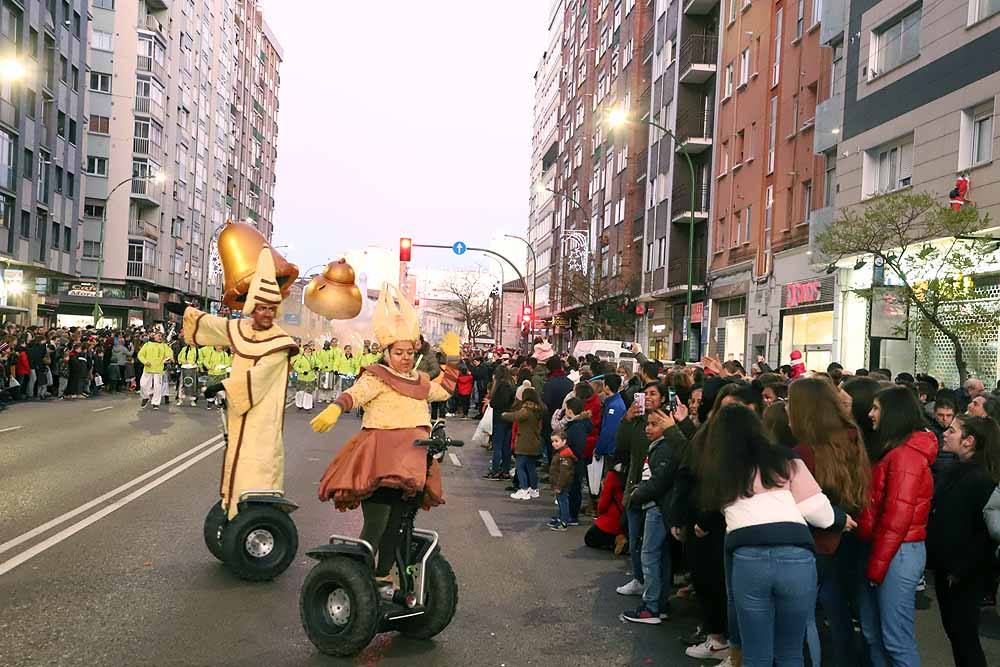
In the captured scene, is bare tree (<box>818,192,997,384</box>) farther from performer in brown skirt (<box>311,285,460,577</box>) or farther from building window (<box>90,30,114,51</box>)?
building window (<box>90,30,114,51</box>)

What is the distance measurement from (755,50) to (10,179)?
2926 centimetres

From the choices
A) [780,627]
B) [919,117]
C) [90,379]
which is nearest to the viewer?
→ [780,627]

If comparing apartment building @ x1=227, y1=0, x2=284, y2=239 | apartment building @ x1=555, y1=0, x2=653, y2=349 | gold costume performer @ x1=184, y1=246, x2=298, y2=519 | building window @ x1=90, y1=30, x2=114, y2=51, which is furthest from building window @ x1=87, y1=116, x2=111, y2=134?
gold costume performer @ x1=184, y1=246, x2=298, y2=519

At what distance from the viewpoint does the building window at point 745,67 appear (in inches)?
1277

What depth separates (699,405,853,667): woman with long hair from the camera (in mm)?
4684

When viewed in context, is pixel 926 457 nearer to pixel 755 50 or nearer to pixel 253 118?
pixel 755 50

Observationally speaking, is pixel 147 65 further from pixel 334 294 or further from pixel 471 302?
pixel 334 294

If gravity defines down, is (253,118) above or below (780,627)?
above

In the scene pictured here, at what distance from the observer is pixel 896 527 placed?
5266 mm

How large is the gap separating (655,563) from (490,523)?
409 cm

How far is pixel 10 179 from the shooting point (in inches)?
1647

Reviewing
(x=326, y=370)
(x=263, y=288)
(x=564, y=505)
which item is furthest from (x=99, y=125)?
(x=263, y=288)

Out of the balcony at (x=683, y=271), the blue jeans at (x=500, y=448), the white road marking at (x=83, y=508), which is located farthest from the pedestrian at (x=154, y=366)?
the balcony at (x=683, y=271)

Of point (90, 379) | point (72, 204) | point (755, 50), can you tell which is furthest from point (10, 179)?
point (755, 50)
